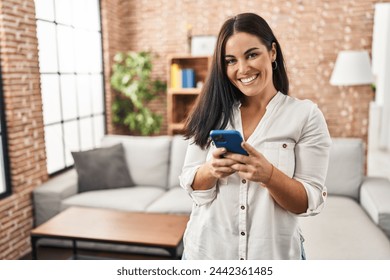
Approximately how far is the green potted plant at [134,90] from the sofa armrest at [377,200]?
226 centimetres

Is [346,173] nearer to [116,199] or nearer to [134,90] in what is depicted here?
[116,199]

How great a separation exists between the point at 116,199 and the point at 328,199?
1.53 meters

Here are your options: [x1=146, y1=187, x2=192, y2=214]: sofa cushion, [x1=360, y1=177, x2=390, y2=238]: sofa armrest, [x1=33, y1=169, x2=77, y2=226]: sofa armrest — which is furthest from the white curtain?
[x1=33, y1=169, x2=77, y2=226]: sofa armrest

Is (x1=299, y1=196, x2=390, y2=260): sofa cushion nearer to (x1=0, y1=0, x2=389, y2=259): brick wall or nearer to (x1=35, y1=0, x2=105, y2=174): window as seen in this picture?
(x1=0, y1=0, x2=389, y2=259): brick wall

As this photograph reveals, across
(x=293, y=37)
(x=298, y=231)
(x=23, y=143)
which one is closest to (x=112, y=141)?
(x=23, y=143)

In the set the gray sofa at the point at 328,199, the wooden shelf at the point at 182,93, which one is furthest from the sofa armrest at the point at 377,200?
the wooden shelf at the point at 182,93

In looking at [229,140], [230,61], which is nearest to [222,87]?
[230,61]

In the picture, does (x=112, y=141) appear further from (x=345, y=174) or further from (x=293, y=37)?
(x=293, y=37)

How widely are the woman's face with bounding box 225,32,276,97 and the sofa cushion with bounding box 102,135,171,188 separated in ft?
7.75

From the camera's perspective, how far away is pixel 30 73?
104 inches

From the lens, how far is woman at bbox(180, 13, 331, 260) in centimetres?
85

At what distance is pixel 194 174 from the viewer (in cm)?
93

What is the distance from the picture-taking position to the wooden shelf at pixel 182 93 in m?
4.09

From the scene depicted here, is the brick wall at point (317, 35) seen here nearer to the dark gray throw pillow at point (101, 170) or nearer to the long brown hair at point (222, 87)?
the dark gray throw pillow at point (101, 170)
